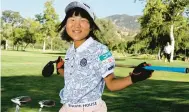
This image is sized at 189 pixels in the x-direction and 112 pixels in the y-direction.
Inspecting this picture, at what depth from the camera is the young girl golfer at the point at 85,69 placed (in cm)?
360

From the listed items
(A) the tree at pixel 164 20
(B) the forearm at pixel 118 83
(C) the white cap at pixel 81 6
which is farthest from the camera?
(A) the tree at pixel 164 20

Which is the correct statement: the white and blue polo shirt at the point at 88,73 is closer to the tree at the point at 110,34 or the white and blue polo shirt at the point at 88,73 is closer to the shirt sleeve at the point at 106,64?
the shirt sleeve at the point at 106,64

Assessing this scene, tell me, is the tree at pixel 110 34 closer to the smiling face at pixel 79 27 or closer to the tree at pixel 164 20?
the tree at pixel 164 20

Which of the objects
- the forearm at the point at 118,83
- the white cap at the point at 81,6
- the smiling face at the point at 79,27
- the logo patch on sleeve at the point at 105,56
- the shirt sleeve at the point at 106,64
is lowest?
the forearm at the point at 118,83

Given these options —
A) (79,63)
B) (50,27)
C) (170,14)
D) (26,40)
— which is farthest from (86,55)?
(26,40)

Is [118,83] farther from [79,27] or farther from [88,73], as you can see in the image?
[79,27]

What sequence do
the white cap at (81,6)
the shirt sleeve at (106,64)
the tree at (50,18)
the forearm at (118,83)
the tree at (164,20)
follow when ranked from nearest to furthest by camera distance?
1. the forearm at (118,83)
2. the shirt sleeve at (106,64)
3. the white cap at (81,6)
4. the tree at (164,20)
5. the tree at (50,18)

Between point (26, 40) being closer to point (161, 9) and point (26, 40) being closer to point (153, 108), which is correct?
point (161, 9)

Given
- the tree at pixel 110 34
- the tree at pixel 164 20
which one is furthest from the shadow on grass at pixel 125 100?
the tree at pixel 110 34

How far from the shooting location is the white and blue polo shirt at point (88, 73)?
11.9 feet

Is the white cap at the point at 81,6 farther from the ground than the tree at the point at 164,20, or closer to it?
closer to it

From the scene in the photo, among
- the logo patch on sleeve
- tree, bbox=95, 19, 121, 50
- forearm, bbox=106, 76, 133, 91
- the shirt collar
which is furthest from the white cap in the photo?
tree, bbox=95, 19, 121, 50

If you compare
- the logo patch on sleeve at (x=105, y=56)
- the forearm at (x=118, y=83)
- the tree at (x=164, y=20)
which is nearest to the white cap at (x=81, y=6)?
the logo patch on sleeve at (x=105, y=56)

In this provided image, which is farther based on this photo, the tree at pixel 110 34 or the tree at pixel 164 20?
the tree at pixel 110 34
